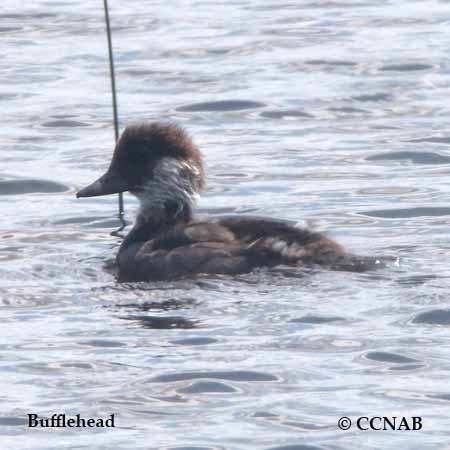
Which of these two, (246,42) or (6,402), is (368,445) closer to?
(6,402)

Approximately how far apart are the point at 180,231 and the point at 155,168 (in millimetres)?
792

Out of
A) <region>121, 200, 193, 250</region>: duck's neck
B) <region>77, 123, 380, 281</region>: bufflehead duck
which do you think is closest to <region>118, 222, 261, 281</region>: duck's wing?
<region>77, 123, 380, 281</region>: bufflehead duck

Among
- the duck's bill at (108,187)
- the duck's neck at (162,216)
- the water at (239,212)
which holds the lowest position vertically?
the water at (239,212)


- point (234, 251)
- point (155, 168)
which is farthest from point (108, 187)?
point (234, 251)

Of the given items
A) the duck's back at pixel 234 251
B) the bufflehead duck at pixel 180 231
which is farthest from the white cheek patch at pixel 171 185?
the duck's back at pixel 234 251

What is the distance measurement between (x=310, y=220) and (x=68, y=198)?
2.15 m

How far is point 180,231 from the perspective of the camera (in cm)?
1229

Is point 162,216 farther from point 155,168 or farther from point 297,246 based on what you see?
point 297,246

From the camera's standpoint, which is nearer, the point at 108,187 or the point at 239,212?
the point at 108,187

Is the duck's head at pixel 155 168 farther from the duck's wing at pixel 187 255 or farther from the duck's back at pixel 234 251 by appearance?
the duck's back at pixel 234 251

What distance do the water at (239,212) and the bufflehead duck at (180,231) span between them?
148 millimetres

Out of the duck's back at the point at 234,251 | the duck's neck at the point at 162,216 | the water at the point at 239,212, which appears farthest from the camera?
the duck's neck at the point at 162,216

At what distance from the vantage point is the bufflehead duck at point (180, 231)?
11750mm

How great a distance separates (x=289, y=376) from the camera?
9.77 metres
